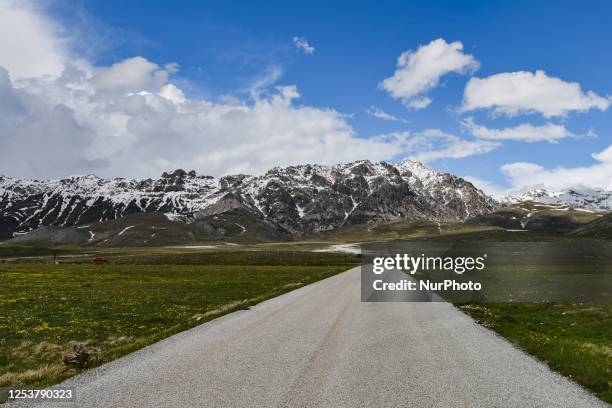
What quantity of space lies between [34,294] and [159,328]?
94.2 feet

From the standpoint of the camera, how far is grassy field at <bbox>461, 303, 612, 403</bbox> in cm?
1566

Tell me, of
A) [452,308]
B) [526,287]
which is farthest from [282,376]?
[526,287]

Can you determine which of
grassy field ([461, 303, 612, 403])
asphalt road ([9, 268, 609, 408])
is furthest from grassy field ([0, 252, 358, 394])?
grassy field ([461, 303, 612, 403])

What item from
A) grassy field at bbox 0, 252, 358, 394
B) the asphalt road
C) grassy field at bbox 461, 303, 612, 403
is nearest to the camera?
the asphalt road

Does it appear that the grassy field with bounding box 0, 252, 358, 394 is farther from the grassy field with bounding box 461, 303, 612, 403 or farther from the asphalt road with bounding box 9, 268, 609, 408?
the grassy field with bounding box 461, 303, 612, 403

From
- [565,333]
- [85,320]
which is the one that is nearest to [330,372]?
[565,333]

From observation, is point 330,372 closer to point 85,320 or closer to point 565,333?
point 565,333

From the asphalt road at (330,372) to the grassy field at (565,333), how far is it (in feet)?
2.61

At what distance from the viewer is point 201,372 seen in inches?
603

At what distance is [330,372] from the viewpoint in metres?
15.3

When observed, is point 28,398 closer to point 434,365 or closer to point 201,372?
point 201,372

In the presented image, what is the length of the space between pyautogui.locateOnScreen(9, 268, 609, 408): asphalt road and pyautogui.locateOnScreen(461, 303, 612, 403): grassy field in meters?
0.79

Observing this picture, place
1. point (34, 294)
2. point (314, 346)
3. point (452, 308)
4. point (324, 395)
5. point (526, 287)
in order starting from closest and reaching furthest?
point (324, 395) < point (314, 346) < point (452, 308) < point (34, 294) < point (526, 287)

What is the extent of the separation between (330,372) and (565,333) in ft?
56.8
